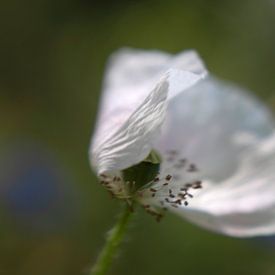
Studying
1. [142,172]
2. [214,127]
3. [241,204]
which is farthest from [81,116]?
[142,172]

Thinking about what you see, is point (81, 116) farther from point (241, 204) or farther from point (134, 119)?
point (134, 119)

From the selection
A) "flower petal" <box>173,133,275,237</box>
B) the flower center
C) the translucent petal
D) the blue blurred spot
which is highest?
the translucent petal

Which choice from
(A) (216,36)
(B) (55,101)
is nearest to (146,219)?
(A) (216,36)

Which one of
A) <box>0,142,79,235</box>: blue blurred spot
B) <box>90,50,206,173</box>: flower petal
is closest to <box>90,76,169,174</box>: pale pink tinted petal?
<box>90,50,206,173</box>: flower petal

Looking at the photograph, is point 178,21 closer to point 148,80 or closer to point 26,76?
point 26,76

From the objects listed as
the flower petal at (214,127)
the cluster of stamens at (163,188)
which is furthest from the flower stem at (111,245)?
the flower petal at (214,127)

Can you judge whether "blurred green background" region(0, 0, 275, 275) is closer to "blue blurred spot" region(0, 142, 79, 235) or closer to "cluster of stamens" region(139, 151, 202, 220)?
"blue blurred spot" region(0, 142, 79, 235)
